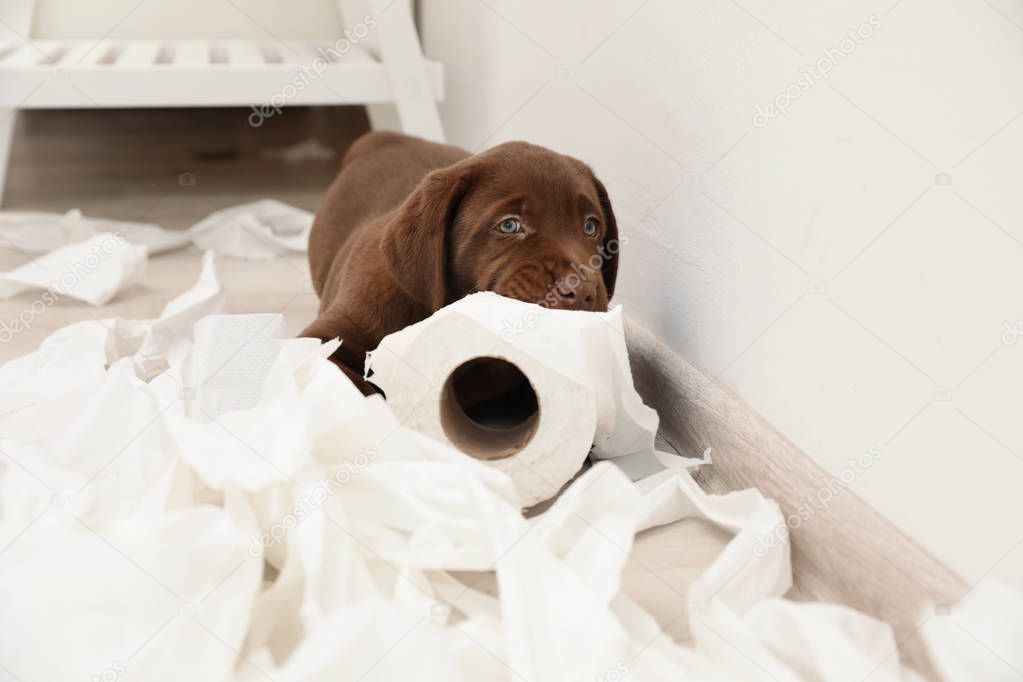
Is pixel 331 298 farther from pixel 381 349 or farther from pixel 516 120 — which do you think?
pixel 516 120

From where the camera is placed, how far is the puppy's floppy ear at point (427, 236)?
Result: 131 cm

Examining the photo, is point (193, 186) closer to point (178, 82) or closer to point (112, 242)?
point (178, 82)

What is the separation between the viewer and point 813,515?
1.05m

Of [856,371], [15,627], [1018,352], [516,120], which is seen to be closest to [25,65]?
[516,120]

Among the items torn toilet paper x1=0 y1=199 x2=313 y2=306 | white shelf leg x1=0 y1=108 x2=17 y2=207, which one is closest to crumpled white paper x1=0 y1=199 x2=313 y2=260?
torn toilet paper x1=0 y1=199 x2=313 y2=306

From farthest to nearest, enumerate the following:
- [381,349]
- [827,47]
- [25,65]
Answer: [25,65], [381,349], [827,47]

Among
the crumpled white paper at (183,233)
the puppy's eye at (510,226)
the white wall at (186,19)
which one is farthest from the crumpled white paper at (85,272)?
the white wall at (186,19)

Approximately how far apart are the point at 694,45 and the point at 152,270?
141cm

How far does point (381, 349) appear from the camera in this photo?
45.4 inches

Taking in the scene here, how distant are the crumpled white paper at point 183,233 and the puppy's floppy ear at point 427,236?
1159mm

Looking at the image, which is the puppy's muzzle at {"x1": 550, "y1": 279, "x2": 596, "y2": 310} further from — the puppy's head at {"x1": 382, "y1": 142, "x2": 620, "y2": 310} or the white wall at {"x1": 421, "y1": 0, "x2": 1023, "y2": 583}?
the white wall at {"x1": 421, "y1": 0, "x2": 1023, "y2": 583}

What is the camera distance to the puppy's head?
1302mm

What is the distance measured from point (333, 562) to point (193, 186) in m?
2.58

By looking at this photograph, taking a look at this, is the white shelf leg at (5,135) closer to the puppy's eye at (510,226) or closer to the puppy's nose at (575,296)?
the puppy's eye at (510,226)
